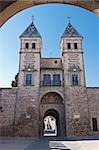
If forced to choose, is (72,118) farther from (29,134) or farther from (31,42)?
(31,42)

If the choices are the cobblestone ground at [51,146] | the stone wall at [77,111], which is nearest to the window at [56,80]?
the stone wall at [77,111]

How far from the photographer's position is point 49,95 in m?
26.4

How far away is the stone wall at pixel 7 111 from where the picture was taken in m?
23.8

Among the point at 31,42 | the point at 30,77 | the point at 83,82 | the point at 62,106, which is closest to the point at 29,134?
the point at 62,106

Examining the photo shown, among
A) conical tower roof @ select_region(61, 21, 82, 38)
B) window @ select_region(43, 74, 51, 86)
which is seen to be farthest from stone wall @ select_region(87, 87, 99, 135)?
conical tower roof @ select_region(61, 21, 82, 38)

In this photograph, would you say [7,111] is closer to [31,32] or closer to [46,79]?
[46,79]

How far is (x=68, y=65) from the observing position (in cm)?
2750

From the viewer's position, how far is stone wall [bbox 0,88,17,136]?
23.8 metres

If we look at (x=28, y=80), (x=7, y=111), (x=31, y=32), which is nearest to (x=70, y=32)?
(x=31, y=32)

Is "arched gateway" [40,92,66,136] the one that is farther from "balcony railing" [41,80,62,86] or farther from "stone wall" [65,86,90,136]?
"balcony railing" [41,80,62,86]

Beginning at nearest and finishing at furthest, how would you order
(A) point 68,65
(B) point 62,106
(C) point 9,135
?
(C) point 9,135 < (B) point 62,106 < (A) point 68,65

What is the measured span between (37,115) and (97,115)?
7793mm

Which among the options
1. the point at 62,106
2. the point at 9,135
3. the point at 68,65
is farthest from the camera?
the point at 68,65

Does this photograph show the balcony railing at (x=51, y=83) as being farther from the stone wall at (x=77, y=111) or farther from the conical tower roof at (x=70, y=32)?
the conical tower roof at (x=70, y=32)
